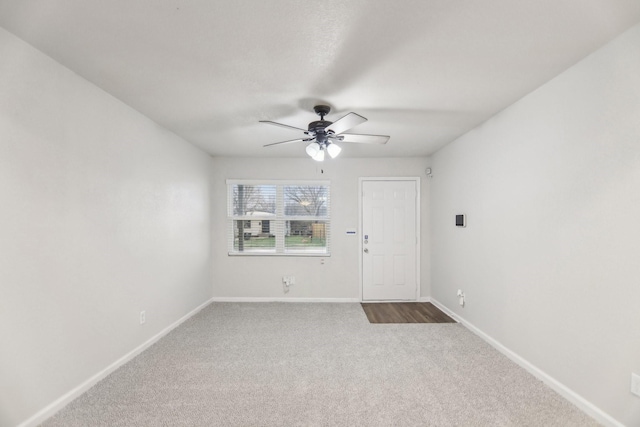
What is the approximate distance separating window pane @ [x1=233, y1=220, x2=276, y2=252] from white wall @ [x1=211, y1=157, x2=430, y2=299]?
0.18m

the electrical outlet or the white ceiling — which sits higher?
the white ceiling

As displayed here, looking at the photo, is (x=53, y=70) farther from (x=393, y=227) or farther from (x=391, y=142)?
(x=393, y=227)

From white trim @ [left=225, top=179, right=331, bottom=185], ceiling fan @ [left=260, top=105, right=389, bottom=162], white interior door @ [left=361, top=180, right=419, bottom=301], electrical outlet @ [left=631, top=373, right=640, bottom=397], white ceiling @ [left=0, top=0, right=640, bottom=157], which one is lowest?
electrical outlet @ [left=631, top=373, right=640, bottom=397]

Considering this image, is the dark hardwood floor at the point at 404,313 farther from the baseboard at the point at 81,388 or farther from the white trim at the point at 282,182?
the baseboard at the point at 81,388

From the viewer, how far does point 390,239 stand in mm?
4973

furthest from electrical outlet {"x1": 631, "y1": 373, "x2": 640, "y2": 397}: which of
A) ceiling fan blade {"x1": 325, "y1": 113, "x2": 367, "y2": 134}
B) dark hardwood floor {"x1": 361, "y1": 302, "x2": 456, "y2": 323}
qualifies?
ceiling fan blade {"x1": 325, "y1": 113, "x2": 367, "y2": 134}

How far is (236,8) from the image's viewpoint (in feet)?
4.96

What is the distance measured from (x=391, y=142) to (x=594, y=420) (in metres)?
3.25

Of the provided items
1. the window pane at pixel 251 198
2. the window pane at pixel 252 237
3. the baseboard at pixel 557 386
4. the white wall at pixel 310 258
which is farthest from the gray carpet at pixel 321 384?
the window pane at pixel 251 198

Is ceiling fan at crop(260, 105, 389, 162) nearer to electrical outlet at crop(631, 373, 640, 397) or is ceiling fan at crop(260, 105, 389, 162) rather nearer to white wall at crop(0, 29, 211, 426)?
white wall at crop(0, 29, 211, 426)

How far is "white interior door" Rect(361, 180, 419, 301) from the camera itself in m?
4.96

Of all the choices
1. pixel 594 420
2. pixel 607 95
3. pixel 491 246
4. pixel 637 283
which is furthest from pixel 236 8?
pixel 594 420

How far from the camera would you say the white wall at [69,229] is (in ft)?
5.74

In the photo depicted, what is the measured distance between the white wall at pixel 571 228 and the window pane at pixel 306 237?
2.43 metres
